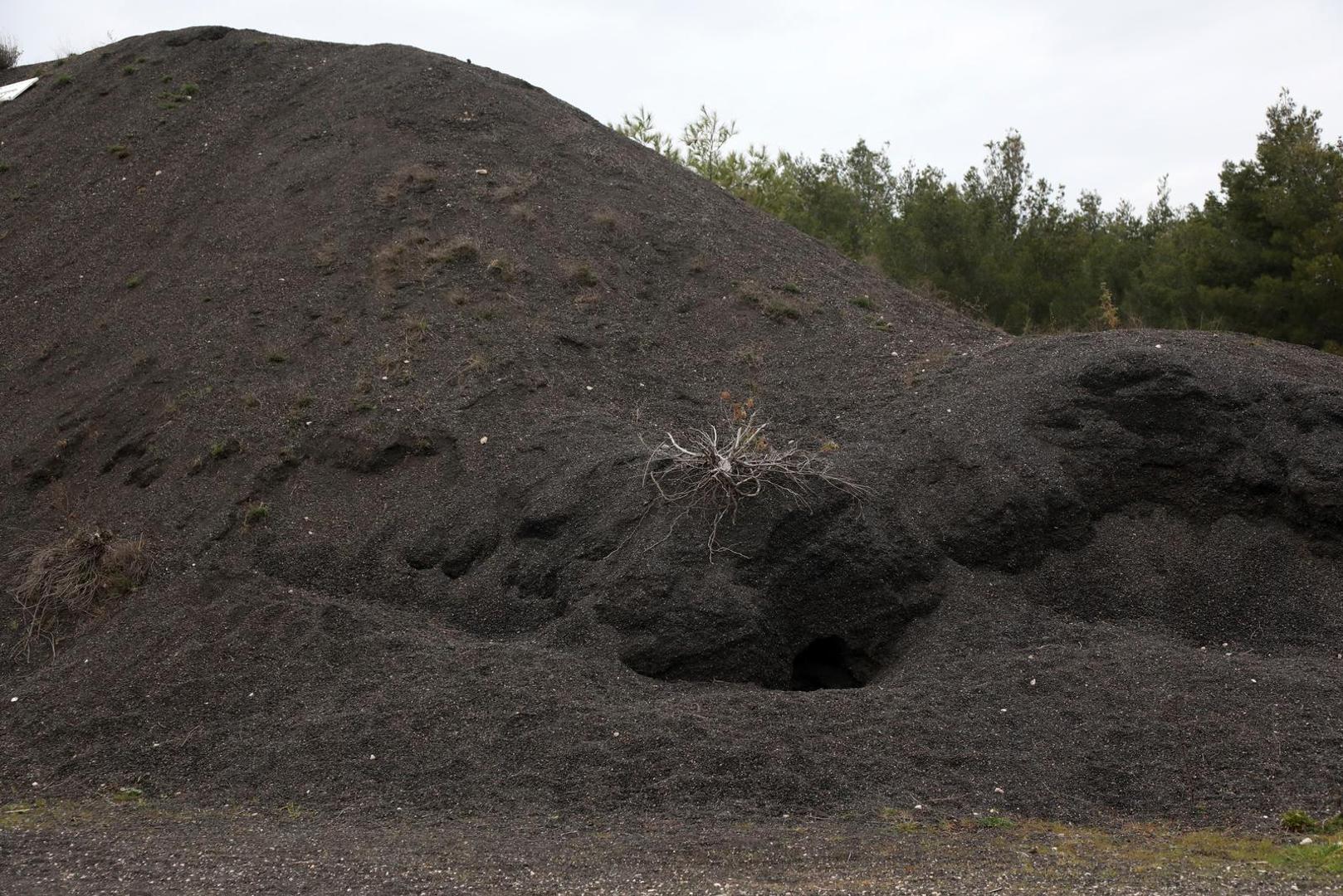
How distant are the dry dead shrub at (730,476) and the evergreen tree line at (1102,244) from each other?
950cm

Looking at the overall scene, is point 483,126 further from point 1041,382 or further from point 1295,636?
point 1295,636

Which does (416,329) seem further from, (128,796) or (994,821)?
(994,821)

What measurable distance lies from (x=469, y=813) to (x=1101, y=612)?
4.21 meters

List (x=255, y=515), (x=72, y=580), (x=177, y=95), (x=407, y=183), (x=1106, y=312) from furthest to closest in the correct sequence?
(x=1106, y=312) → (x=177, y=95) → (x=407, y=183) → (x=255, y=515) → (x=72, y=580)

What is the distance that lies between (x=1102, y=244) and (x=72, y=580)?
18986 mm


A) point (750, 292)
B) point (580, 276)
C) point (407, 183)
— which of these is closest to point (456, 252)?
point (580, 276)

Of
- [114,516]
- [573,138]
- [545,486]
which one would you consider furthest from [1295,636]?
[573,138]

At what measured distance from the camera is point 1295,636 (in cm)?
771

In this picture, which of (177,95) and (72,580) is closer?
(72,580)

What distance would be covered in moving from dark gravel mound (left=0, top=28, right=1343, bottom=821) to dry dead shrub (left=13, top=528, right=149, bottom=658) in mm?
174

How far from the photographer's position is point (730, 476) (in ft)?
27.1

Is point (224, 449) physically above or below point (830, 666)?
above

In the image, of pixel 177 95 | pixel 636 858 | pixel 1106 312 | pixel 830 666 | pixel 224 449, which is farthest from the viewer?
pixel 1106 312

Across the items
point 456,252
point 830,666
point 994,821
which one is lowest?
point 994,821
